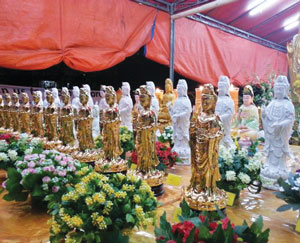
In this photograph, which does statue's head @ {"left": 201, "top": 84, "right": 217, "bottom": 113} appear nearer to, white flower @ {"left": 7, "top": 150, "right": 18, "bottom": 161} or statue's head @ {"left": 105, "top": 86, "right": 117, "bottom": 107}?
statue's head @ {"left": 105, "top": 86, "right": 117, "bottom": 107}

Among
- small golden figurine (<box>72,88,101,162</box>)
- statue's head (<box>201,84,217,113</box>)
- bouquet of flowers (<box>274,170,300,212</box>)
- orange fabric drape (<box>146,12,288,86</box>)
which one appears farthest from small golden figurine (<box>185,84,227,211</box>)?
orange fabric drape (<box>146,12,288,86</box>)

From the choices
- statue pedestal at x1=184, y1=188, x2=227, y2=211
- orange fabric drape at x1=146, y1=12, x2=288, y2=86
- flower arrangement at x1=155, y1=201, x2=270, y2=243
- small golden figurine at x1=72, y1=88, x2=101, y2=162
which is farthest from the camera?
orange fabric drape at x1=146, y1=12, x2=288, y2=86

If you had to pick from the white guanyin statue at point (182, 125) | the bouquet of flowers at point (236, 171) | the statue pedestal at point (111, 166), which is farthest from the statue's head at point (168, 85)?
the bouquet of flowers at point (236, 171)

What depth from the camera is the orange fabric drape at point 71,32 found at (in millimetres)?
3326

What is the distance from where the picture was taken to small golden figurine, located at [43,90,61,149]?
8.52 ft

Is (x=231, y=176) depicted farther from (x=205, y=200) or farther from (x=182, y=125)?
(x=182, y=125)

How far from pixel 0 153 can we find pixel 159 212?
123cm

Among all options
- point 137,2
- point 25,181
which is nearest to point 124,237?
point 25,181

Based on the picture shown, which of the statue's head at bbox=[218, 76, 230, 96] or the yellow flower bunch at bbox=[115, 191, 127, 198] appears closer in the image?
the yellow flower bunch at bbox=[115, 191, 127, 198]

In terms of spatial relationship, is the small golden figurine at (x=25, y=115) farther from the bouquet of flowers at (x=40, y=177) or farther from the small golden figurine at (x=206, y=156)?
the small golden figurine at (x=206, y=156)

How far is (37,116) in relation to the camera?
2.85 metres

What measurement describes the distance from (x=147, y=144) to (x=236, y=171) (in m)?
0.56

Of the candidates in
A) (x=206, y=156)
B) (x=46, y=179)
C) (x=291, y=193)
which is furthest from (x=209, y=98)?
(x=46, y=179)

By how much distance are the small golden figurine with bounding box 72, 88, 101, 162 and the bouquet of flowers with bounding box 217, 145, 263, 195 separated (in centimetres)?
107
